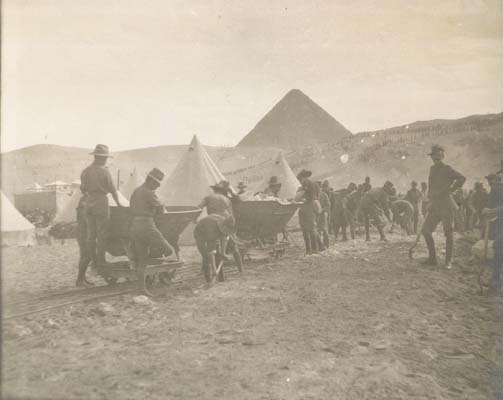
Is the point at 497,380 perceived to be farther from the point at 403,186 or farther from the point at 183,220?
the point at 403,186

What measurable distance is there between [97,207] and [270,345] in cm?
311

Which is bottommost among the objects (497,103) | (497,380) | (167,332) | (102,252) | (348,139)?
(497,380)

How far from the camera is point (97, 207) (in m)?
5.55

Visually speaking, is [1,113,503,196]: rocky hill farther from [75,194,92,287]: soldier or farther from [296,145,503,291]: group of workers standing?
[75,194,92,287]: soldier

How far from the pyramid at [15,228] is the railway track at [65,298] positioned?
187 inches

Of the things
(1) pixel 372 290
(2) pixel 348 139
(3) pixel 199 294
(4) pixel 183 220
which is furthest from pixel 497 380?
(2) pixel 348 139

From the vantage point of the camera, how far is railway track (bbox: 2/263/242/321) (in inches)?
174

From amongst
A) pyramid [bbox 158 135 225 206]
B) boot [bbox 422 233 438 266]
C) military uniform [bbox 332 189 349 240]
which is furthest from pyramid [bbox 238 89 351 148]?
boot [bbox 422 233 438 266]

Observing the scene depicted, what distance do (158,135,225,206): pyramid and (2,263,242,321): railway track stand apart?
4.96m

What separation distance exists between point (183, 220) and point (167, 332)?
2476 mm

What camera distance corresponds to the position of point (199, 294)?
5348mm

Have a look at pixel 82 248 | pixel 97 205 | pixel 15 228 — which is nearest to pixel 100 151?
pixel 97 205

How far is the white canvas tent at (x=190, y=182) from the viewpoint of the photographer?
37.0ft

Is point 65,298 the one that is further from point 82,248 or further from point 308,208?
point 308,208
